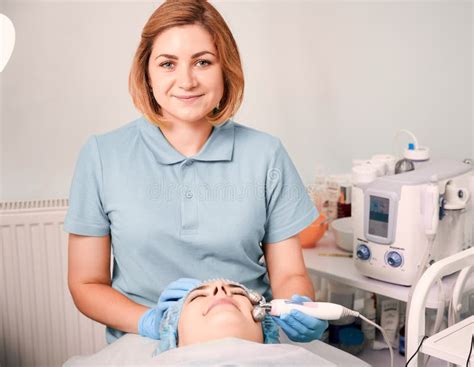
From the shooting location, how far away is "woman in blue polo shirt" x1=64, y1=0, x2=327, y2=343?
1441mm

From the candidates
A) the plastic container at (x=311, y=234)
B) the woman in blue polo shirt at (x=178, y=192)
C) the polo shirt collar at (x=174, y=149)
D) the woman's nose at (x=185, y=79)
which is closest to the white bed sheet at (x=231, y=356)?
the woman in blue polo shirt at (x=178, y=192)

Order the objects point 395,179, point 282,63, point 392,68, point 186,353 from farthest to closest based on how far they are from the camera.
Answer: point 392,68, point 282,63, point 395,179, point 186,353

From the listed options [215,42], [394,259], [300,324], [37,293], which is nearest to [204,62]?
[215,42]

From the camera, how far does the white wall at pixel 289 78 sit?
2.03 metres

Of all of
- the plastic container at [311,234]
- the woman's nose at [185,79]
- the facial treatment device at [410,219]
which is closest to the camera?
the woman's nose at [185,79]

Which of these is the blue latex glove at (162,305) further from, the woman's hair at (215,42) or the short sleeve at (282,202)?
the woman's hair at (215,42)

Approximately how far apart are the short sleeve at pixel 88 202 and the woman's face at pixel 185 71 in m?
0.21

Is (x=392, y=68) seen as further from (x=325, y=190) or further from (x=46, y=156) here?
(x=46, y=156)

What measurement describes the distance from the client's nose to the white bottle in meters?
0.86

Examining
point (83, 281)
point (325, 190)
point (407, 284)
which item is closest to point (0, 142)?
point (83, 281)

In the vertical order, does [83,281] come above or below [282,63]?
below

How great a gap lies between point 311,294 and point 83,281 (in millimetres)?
526

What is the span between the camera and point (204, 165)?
1518mm

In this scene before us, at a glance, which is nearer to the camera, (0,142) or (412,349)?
(412,349)
